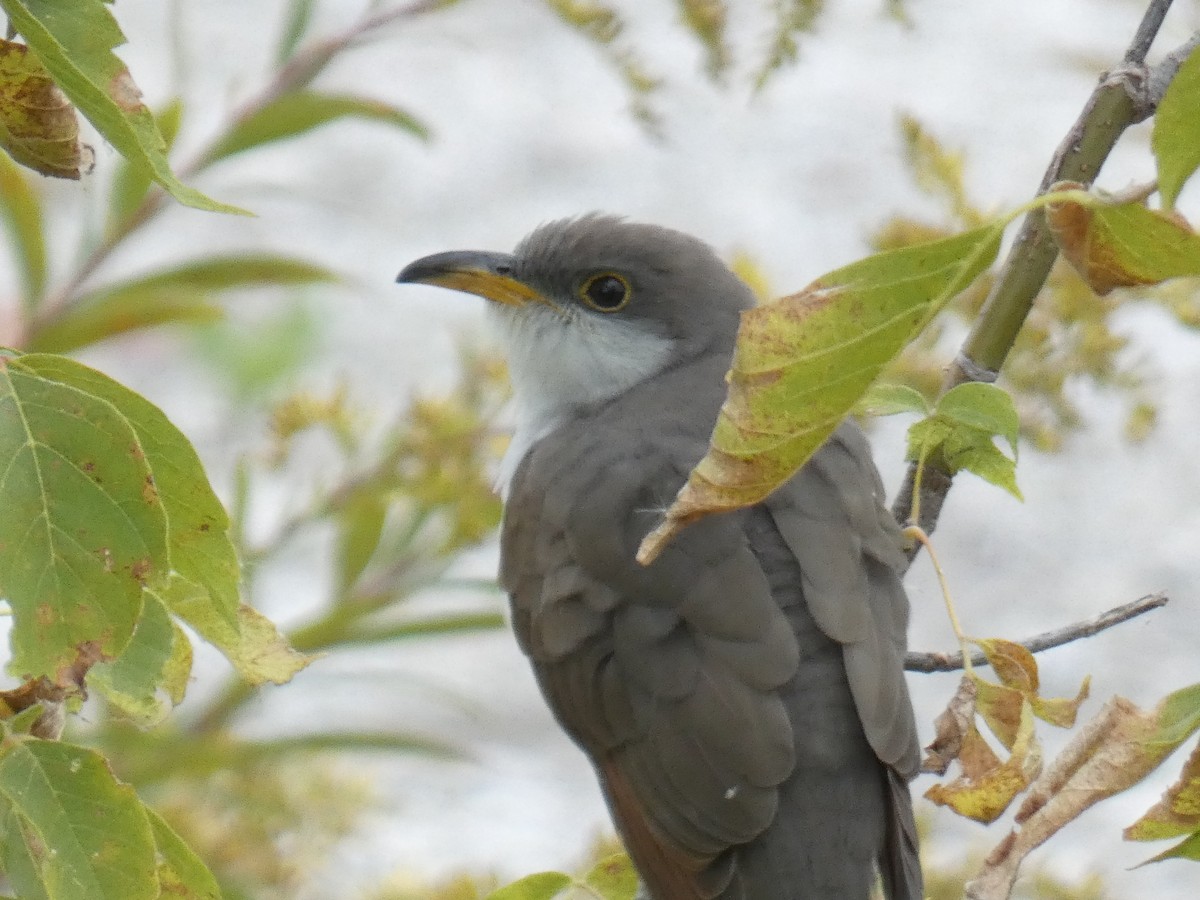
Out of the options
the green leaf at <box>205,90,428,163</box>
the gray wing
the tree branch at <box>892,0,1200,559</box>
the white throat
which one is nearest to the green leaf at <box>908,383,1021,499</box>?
the tree branch at <box>892,0,1200,559</box>

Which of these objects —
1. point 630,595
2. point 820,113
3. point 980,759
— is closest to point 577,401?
point 630,595

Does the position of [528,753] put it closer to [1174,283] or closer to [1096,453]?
[1096,453]

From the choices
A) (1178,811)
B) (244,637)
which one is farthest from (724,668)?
(1178,811)

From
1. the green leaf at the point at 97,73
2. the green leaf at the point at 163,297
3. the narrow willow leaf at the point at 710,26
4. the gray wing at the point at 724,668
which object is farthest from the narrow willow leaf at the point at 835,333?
the green leaf at the point at 163,297

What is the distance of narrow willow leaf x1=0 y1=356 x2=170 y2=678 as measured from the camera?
1.43 m

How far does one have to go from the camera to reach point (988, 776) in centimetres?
A: 182

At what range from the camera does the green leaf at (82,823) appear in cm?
149

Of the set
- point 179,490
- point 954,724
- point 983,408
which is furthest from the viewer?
point 954,724

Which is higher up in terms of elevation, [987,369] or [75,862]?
[987,369]

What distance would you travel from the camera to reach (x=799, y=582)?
9.17 feet

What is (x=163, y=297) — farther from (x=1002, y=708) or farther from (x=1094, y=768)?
(x=1094, y=768)

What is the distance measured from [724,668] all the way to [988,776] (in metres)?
0.92

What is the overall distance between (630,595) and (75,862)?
147 centimetres

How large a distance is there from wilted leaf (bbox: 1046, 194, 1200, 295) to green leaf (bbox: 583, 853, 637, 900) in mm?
1137
